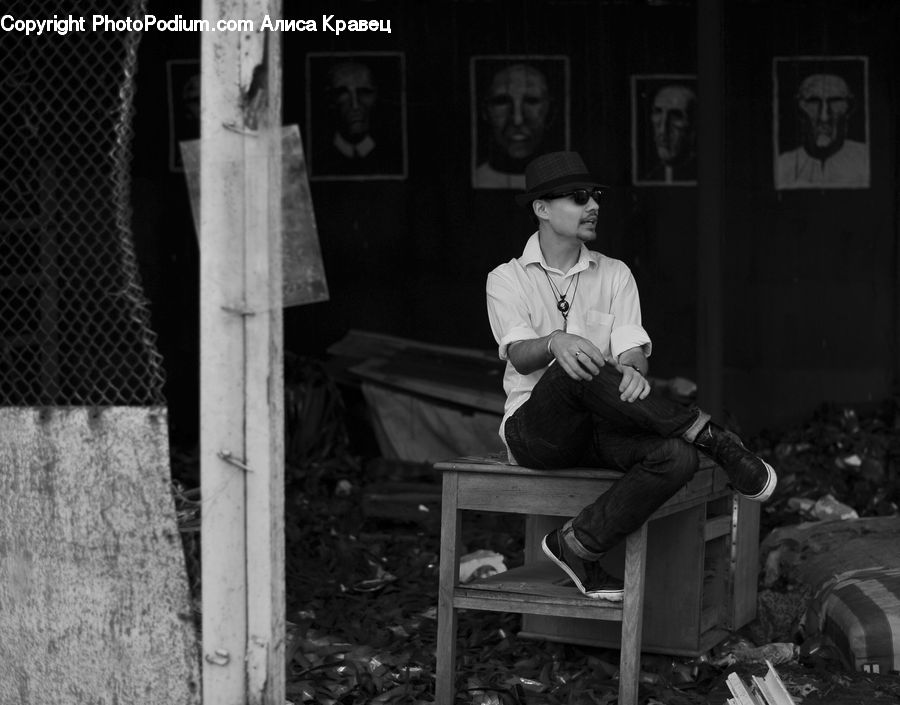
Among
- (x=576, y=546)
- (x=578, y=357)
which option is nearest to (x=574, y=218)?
(x=578, y=357)

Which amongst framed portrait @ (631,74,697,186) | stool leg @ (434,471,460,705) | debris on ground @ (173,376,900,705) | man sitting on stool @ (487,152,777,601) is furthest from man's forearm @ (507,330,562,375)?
framed portrait @ (631,74,697,186)

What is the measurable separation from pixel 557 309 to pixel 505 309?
23cm

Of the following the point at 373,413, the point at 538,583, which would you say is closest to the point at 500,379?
the point at 373,413

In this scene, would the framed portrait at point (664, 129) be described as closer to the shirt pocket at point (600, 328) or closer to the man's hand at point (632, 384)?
the shirt pocket at point (600, 328)

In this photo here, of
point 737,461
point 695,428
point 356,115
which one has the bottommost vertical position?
point 737,461

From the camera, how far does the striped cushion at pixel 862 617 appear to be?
4953mm

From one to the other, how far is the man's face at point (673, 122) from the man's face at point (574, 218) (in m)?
4.90

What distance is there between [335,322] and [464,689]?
18.1 feet

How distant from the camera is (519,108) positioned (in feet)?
32.2

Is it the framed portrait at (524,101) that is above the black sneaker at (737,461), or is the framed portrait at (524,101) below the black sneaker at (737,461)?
above

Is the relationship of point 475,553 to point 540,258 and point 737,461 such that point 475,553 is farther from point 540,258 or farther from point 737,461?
point 737,461

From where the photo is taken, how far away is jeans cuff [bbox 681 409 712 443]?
4.60 metres

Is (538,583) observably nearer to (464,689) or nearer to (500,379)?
(464,689)

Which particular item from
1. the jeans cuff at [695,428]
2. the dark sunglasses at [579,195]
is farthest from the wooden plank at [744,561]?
the dark sunglasses at [579,195]
